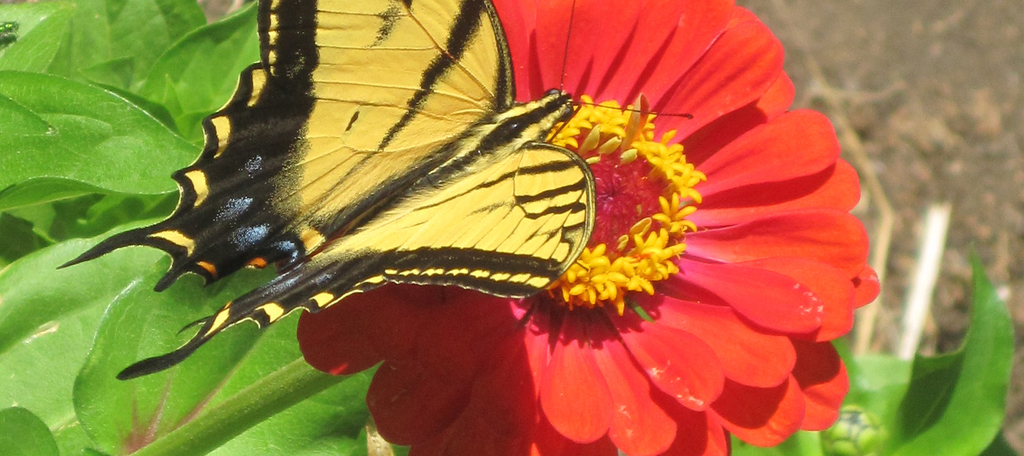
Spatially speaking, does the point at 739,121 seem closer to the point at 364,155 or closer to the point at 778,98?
the point at 778,98

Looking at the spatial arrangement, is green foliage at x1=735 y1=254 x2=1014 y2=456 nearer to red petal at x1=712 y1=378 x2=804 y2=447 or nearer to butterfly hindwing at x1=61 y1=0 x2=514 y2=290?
red petal at x1=712 y1=378 x2=804 y2=447

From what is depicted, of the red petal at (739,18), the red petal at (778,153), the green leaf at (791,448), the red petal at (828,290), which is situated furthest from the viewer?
the green leaf at (791,448)

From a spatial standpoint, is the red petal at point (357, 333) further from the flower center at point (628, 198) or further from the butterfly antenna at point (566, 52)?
the butterfly antenna at point (566, 52)

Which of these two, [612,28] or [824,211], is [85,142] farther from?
[824,211]

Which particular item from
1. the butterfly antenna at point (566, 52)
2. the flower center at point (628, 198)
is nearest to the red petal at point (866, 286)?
the flower center at point (628, 198)

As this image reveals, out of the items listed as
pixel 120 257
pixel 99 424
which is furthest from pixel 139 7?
pixel 99 424

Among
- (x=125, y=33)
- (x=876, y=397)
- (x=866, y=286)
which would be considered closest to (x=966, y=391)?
(x=876, y=397)
